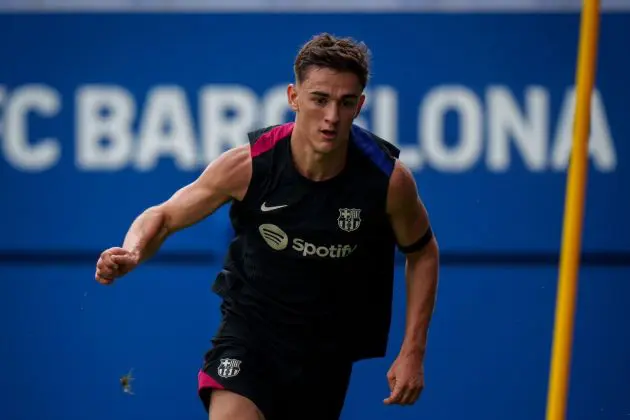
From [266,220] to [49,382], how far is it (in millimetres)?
2846

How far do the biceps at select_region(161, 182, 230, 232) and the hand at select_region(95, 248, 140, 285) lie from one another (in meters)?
0.41

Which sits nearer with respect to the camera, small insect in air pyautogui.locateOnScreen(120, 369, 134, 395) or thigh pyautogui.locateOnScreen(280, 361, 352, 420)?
thigh pyautogui.locateOnScreen(280, 361, 352, 420)

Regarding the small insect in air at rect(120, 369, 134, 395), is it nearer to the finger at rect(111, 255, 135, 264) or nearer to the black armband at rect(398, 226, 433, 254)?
the black armband at rect(398, 226, 433, 254)

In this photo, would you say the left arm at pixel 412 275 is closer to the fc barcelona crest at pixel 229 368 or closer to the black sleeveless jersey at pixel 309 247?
the black sleeveless jersey at pixel 309 247

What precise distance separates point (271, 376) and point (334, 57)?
1.25 m

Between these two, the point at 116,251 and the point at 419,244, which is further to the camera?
the point at 419,244

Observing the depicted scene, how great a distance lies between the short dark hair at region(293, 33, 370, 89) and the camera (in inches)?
188

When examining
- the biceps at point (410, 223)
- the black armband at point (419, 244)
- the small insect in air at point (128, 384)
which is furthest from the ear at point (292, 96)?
the small insect in air at point (128, 384)

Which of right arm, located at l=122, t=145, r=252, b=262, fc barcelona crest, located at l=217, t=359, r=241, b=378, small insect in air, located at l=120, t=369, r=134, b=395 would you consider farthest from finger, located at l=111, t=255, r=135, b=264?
small insect in air, located at l=120, t=369, r=134, b=395

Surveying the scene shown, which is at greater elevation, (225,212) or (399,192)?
(399,192)

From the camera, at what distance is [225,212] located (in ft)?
23.9

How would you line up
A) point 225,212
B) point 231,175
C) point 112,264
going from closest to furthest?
point 112,264 → point 231,175 → point 225,212

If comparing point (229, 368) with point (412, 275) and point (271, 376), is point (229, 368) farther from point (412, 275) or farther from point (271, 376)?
point (412, 275)

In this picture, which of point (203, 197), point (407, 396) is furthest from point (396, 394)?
point (203, 197)
